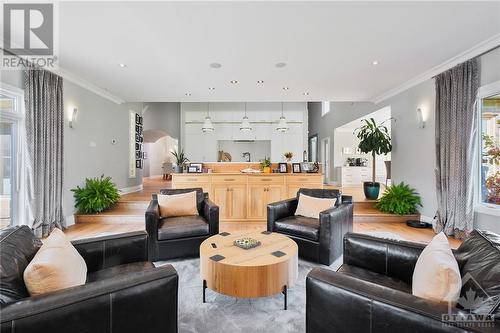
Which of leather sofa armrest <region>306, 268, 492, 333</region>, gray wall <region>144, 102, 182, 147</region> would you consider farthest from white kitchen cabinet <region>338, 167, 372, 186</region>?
leather sofa armrest <region>306, 268, 492, 333</region>

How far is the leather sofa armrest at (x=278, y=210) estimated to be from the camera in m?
3.17

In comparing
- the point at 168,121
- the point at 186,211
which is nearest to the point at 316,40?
the point at 186,211

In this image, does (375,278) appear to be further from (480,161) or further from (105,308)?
(480,161)

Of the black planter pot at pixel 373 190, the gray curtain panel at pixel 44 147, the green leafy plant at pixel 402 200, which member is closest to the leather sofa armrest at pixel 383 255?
the green leafy plant at pixel 402 200

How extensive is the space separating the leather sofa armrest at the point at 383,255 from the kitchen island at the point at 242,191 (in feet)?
9.11

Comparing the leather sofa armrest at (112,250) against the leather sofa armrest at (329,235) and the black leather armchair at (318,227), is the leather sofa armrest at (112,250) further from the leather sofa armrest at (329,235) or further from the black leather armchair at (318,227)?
the leather sofa armrest at (329,235)

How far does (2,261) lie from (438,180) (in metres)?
5.22

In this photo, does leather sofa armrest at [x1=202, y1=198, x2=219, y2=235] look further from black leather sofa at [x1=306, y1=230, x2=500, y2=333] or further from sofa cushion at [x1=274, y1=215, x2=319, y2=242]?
black leather sofa at [x1=306, y1=230, x2=500, y2=333]

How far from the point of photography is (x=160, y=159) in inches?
513

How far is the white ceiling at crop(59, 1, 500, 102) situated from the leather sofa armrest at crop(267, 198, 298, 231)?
6.97ft

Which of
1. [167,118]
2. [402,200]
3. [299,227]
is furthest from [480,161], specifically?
[167,118]

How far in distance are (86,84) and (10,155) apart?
1.97 metres

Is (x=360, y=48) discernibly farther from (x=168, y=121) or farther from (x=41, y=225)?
(x=168, y=121)

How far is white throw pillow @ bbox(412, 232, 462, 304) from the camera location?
1.10 metres
